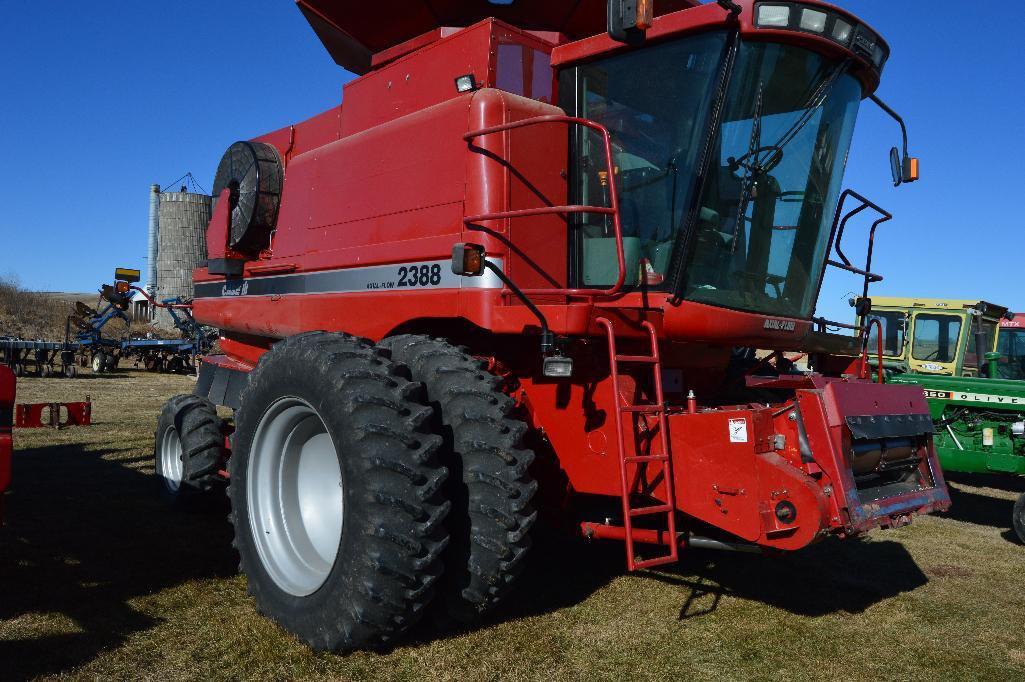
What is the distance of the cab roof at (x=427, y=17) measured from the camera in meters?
4.86

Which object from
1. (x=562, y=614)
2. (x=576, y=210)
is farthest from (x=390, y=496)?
(x=576, y=210)

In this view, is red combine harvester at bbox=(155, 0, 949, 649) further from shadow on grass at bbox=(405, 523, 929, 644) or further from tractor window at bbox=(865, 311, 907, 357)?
tractor window at bbox=(865, 311, 907, 357)

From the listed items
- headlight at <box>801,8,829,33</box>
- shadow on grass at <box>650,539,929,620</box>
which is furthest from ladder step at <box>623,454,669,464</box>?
headlight at <box>801,8,829,33</box>

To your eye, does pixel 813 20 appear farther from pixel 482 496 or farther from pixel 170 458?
pixel 170 458

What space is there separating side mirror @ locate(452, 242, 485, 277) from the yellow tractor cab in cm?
937

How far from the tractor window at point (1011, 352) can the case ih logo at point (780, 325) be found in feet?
30.4

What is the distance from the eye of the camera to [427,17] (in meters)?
5.02

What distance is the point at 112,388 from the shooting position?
17469mm

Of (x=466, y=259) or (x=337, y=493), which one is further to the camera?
(x=337, y=493)

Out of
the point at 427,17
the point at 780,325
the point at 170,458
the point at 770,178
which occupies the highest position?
the point at 427,17

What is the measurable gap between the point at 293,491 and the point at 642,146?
2.60 m

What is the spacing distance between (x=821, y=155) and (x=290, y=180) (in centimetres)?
362

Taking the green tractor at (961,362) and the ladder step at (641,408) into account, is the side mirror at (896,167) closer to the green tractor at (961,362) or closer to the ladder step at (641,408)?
the ladder step at (641,408)

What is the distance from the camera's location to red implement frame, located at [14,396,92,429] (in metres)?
7.83
